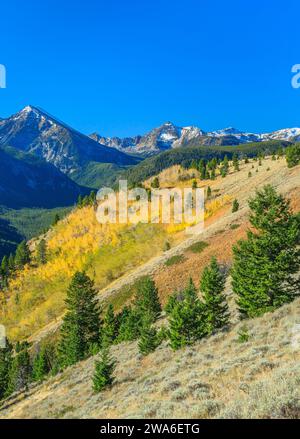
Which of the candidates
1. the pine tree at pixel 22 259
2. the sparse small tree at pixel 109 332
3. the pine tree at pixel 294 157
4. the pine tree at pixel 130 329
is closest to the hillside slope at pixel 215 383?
the pine tree at pixel 130 329

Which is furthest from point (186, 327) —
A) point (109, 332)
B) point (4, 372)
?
point (4, 372)

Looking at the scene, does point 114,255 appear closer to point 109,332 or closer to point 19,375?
point 19,375

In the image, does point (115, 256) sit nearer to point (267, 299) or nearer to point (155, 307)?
point (155, 307)

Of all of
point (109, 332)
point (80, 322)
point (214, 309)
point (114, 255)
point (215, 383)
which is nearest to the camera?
point (215, 383)

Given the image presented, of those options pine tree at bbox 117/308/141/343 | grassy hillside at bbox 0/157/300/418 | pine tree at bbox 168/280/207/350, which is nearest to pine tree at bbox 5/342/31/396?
grassy hillside at bbox 0/157/300/418

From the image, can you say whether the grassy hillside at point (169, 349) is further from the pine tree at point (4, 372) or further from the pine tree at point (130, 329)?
the pine tree at point (4, 372)

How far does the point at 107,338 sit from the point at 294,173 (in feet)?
242

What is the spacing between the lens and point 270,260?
2605 cm

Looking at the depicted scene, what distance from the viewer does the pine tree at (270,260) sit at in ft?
84.6

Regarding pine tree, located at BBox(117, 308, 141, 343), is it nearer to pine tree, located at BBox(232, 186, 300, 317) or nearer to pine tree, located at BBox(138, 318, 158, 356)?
pine tree, located at BBox(138, 318, 158, 356)

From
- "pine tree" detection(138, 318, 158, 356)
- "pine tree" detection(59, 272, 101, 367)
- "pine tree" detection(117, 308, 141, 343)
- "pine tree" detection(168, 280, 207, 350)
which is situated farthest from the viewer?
"pine tree" detection(59, 272, 101, 367)

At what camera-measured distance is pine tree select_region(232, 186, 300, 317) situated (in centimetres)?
2580

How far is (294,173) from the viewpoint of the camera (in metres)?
100
